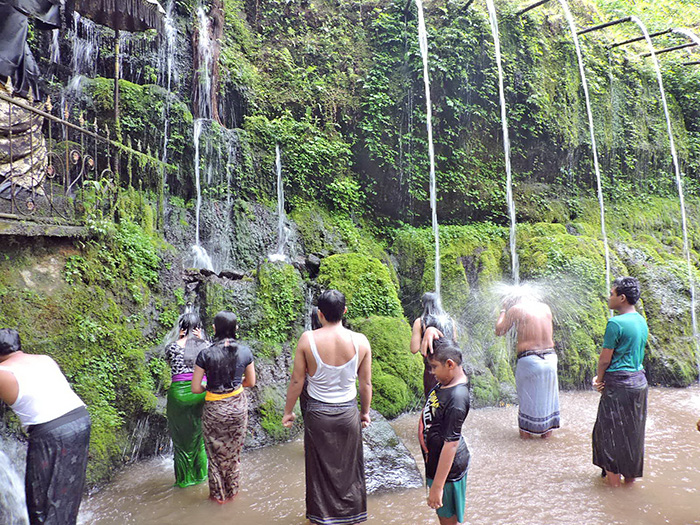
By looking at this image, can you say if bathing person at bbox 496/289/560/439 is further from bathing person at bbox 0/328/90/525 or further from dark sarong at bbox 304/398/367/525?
bathing person at bbox 0/328/90/525

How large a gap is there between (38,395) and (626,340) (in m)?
4.65

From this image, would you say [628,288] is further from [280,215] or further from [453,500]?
A: [280,215]

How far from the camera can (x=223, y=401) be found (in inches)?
143

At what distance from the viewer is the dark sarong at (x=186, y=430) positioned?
12.8 ft

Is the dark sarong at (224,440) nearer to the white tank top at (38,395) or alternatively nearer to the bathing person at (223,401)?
the bathing person at (223,401)

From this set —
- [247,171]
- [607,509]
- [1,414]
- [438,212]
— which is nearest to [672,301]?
[438,212]

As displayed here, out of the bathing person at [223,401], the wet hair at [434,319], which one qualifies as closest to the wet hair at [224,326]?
the bathing person at [223,401]

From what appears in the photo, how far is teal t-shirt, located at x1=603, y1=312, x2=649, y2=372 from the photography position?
12.4 feet

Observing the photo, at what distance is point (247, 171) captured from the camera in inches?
364

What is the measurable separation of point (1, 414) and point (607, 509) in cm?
551

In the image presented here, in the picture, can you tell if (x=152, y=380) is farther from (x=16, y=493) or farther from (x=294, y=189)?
(x=294, y=189)

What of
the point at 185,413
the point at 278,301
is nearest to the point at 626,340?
the point at 185,413

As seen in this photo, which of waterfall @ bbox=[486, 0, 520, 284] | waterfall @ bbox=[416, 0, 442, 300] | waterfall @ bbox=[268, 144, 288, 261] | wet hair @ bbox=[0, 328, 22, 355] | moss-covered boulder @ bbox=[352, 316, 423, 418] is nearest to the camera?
wet hair @ bbox=[0, 328, 22, 355]

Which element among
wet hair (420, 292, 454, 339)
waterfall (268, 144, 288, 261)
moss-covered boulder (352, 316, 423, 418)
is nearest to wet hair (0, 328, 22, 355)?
wet hair (420, 292, 454, 339)
